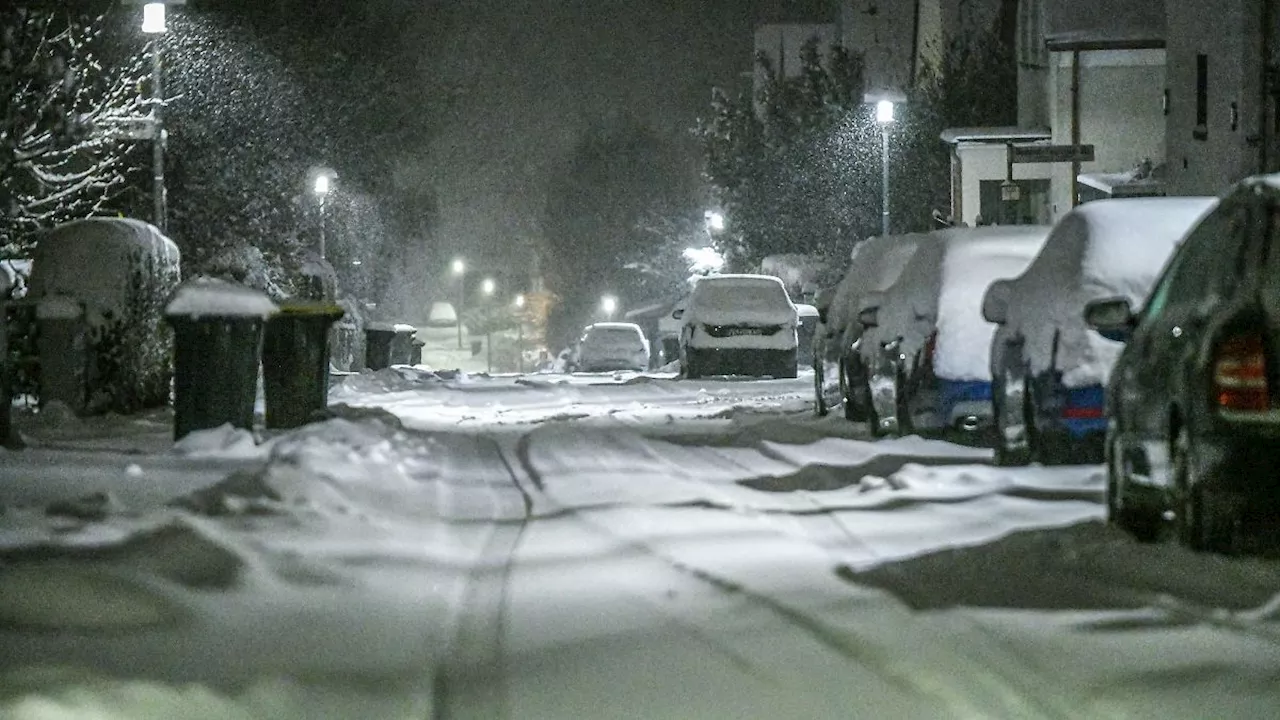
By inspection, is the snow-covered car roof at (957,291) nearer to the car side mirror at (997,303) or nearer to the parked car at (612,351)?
the car side mirror at (997,303)

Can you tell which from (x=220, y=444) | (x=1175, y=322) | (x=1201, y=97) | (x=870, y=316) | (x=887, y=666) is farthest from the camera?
(x=1201, y=97)

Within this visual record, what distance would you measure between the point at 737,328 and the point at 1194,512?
24043 millimetres

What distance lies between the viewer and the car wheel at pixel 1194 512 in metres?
8.31

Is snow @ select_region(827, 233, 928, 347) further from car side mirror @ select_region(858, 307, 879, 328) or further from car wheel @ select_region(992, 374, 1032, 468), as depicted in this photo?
car wheel @ select_region(992, 374, 1032, 468)

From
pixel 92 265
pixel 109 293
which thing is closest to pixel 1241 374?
pixel 109 293

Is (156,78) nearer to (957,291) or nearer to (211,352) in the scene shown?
(211,352)

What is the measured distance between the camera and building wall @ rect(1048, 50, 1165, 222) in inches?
1629

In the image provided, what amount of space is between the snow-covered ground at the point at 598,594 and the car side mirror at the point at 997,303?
107 cm

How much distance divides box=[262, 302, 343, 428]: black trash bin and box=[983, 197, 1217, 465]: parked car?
291 inches

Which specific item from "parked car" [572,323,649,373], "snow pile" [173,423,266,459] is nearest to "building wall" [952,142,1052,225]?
"parked car" [572,323,649,373]

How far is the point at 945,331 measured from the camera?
14.8m

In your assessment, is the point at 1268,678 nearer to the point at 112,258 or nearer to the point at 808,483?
the point at 808,483

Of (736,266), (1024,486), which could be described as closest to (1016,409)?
(1024,486)

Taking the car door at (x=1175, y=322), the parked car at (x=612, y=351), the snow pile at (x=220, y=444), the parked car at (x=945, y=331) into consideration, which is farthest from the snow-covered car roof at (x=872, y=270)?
the parked car at (x=612, y=351)
